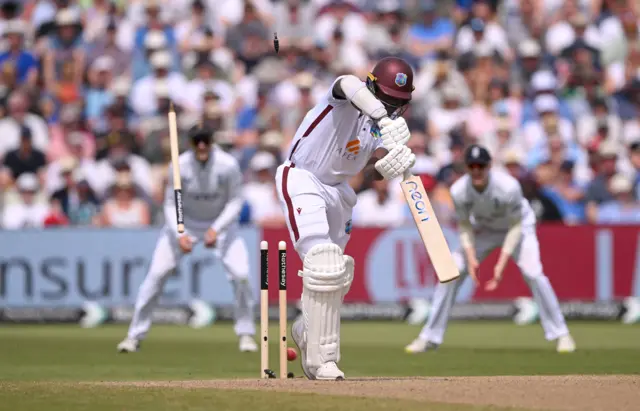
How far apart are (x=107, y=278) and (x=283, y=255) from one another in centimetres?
852

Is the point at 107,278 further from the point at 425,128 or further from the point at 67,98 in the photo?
the point at 425,128

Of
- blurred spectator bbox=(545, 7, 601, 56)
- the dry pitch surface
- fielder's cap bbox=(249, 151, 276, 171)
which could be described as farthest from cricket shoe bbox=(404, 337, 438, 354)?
blurred spectator bbox=(545, 7, 601, 56)

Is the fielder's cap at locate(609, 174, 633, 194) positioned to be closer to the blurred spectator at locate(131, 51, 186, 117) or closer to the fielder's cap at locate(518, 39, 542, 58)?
the fielder's cap at locate(518, 39, 542, 58)

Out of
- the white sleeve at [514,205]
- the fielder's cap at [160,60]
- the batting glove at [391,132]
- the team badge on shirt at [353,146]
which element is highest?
the fielder's cap at [160,60]

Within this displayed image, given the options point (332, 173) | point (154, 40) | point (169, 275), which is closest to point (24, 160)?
point (154, 40)

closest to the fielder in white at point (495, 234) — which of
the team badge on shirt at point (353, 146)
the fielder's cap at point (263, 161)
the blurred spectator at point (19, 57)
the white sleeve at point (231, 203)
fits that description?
the white sleeve at point (231, 203)

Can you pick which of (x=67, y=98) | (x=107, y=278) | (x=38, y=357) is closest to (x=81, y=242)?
(x=107, y=278)

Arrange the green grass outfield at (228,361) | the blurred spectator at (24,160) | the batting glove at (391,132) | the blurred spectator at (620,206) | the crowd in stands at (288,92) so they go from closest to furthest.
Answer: the green grass outfield at (228,361)
the batting glove at (391,132)
the blurred spectator at (620,206)
the crowd in stands at (288,92)
the blurred spectator at (24,160)

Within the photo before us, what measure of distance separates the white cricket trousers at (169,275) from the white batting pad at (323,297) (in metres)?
4.68

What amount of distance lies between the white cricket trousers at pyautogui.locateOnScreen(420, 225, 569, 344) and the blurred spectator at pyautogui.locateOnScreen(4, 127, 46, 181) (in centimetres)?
Answer: 767

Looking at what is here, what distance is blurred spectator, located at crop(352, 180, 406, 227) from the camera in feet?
60.1

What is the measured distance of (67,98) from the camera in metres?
20.5

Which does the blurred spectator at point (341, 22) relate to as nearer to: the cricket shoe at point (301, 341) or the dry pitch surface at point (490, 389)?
the cricket shoe at point (301, 341)

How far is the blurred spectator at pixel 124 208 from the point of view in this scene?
719 inches
